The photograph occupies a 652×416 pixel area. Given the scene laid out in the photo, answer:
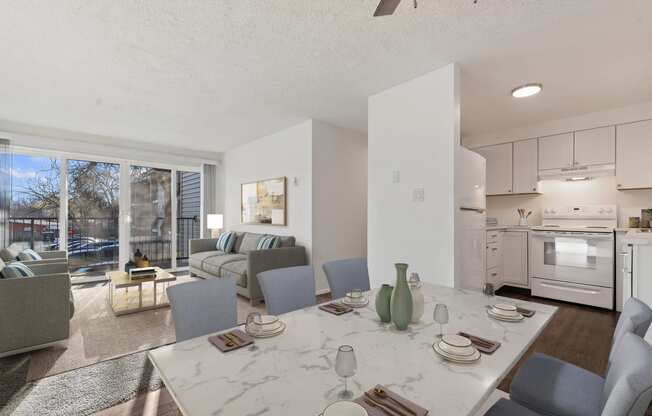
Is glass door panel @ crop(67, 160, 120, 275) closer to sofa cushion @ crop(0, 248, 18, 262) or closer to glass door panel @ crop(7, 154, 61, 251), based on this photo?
glass door panel @ crop(7, 154, 61, 251)

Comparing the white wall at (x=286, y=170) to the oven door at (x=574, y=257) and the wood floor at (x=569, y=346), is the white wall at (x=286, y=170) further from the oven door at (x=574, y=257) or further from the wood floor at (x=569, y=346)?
the oven door at (x=574, y=257)

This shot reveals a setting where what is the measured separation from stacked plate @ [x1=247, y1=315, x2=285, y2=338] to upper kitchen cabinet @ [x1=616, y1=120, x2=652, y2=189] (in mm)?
4667

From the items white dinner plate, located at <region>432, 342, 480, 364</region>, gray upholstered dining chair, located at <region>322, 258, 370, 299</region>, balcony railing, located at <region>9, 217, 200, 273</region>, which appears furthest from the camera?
balcony railing, located at <region>9, 217, 200, 273</region>

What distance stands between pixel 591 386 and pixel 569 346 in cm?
185

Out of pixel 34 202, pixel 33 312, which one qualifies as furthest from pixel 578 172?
pixel 34 202

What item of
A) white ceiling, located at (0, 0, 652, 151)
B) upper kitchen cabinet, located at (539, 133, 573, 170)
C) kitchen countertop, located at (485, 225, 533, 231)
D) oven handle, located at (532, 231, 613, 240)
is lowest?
oven handle, located at (532, 231, 613, 240)

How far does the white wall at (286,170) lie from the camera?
448cm

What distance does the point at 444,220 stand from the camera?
110 inches

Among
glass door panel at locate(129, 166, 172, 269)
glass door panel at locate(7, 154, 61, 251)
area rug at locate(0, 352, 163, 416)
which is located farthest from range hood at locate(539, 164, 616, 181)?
glass door panel at locate(7, 154, 61, 251)

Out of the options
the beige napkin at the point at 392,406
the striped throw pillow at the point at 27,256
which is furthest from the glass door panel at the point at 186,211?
the beige napkin at the point at 392,406

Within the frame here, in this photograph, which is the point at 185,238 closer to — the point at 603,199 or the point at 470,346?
the point at 470,346

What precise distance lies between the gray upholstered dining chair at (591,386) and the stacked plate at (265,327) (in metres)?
1.05

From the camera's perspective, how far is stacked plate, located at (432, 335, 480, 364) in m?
1.05

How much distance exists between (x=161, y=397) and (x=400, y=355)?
1735 millimetres
